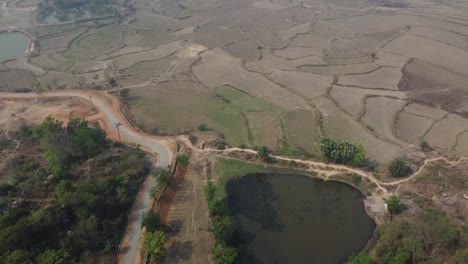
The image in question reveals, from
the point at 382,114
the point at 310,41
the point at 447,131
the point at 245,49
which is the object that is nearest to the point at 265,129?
the point at 382,114

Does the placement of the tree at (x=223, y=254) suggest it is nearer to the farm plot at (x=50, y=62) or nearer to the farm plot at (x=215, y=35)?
the farm plot at (x=50, y=62)

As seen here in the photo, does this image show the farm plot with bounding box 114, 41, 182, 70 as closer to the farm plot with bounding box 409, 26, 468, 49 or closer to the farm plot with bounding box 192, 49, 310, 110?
the farm plot with bounding box 192, 49, 310, 110

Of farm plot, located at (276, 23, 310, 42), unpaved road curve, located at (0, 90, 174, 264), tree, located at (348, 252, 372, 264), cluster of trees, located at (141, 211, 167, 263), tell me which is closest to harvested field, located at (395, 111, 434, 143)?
tree, located at (348, 252, 372, 264)

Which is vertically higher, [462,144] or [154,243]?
[154,243]

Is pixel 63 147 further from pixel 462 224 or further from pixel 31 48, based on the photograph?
pixel 31 48

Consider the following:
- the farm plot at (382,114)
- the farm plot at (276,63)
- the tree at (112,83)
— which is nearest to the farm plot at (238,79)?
the farm plot at (276,63)

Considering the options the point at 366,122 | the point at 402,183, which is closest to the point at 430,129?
the point at 366,122

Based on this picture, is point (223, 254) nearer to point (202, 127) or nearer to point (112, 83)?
point (202, 127)

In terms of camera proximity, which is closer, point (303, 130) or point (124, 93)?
point (303, 130)
